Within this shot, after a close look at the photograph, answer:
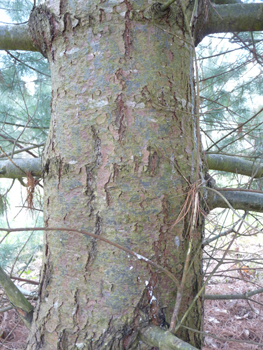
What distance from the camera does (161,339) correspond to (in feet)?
2.41

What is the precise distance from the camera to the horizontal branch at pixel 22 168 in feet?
5.32

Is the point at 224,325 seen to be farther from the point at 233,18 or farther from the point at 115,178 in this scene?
the point at 233,18

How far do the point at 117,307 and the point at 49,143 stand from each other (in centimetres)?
59

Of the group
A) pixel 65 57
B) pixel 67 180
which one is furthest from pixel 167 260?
pixel 65 57

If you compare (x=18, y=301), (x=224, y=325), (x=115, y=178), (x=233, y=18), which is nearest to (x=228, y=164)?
(x=233, y=18)

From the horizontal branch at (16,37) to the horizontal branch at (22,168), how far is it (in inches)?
24.6

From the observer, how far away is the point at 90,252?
0.85 metres

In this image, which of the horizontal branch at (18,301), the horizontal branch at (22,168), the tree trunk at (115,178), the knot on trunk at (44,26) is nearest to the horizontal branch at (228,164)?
the tree trunk at (115,178)

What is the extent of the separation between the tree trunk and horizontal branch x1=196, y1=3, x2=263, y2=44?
312mm

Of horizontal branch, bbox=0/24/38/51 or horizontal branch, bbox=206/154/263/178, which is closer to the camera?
horizontal branch, bbox=0/24/38/51

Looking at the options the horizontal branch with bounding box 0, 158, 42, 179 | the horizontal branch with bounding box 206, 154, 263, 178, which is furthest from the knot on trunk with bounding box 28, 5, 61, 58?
the horizontal branch with bounding box 206, 154, 263, 178

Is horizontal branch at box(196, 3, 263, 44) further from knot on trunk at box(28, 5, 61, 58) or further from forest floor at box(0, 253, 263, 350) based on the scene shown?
forest floor at box(0, 253, 263, 350)

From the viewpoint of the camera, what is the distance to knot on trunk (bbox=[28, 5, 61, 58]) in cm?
96

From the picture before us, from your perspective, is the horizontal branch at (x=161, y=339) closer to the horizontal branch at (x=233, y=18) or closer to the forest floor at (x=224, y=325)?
the forest floor at (x=224, y=325)
